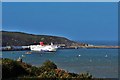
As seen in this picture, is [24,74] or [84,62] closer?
[24,74]

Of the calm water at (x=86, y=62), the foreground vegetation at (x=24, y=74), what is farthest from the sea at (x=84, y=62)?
the foreground vegetation at (x=24, y=74)

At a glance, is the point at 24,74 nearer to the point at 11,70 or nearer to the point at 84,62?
the point at 11,70

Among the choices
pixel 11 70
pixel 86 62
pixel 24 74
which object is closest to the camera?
pixel 11 70

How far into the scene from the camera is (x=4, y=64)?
34.4 ft

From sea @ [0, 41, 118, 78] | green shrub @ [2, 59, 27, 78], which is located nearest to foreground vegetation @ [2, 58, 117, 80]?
green shrub @ [2, 59, 27, 78]

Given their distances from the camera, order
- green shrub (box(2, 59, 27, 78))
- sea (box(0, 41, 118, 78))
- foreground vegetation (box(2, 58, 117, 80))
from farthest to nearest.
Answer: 1. sea (box(0, 41, 118, 78))
2. green shrub (box(2, 59, 27, 78))
3. foreground vegetation (box(2, 58, 117, 80))

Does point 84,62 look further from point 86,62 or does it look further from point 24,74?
point 24,74

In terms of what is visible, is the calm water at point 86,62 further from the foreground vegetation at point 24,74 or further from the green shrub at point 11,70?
the green shrub at point 11,70

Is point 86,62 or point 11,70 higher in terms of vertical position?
point 11,70

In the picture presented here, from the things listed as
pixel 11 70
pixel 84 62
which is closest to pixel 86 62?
pixel 84 62

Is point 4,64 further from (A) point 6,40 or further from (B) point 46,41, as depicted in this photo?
(B) point 46,41

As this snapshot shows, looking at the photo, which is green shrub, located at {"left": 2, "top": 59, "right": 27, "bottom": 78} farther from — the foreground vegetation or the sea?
the sea

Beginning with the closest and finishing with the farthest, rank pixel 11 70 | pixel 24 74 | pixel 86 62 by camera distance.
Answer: pixel 11 70 < pixel 24 74 < pixel 86 62

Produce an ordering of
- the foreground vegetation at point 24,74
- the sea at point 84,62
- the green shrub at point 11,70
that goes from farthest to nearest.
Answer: the sea at point 84,62 → the green shrub at point 11,70 → the foreground vegetation at point 24,74
